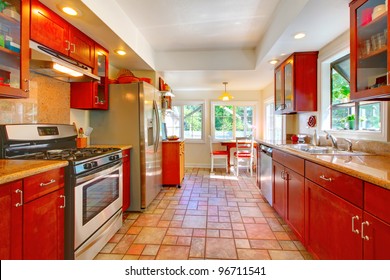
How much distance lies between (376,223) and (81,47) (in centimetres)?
267

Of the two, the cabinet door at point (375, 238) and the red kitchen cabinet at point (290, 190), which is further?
the red kitchen cabinet at point (290, 190)

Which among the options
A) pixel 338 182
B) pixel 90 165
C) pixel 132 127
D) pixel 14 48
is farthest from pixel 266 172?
pixel 14 48

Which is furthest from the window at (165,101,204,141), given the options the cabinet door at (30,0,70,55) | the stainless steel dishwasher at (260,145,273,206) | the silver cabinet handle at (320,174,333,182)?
the silver cabinet handle at (320,174,333,182)

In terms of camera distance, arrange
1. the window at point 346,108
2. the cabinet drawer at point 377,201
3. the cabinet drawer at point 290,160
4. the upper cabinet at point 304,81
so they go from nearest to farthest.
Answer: the cabinet drawer at point 377,201 → the cabinet drawer at point 290,160 → the window at point 346,108 → the upper cabinet at point 304,81

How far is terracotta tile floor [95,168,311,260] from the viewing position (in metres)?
1.82

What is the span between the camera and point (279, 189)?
2432mm

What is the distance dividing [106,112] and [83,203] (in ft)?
4.68

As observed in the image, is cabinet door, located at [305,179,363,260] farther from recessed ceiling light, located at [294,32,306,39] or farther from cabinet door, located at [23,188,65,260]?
cabinet door, located at [23,188,65,260]

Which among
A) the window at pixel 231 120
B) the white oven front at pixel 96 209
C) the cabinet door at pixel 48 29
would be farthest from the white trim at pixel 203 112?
the cabinet door at pixel 48 29

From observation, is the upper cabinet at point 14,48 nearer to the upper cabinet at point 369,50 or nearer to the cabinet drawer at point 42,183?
the cabinet drawer at point 42,183

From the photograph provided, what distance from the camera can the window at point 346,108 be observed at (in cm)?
196
